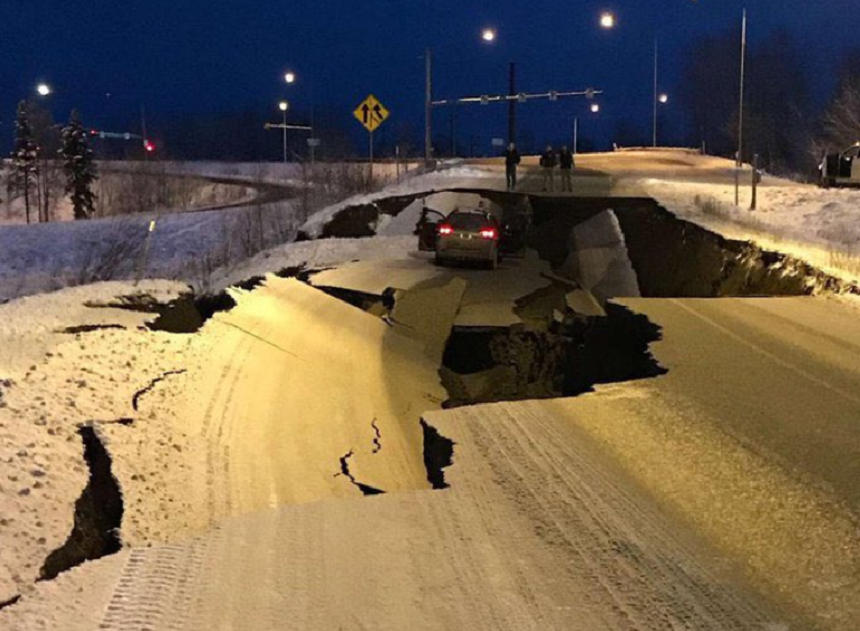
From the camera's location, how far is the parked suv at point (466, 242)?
2323cm

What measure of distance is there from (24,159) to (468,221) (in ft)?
302

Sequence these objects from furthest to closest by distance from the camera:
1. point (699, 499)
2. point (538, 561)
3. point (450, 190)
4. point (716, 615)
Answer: point (450, 190)
point (699, 499)
point (538, 561)
point (716, 615)

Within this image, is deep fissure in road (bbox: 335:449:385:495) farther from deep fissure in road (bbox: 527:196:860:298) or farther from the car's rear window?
the car's rear window

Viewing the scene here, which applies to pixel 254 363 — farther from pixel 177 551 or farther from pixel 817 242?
pixel 817 242

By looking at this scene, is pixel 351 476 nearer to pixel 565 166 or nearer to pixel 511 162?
pixel 511 162

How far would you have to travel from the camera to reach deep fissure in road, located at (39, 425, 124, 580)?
5422 millimetres

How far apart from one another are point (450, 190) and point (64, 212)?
286 feet

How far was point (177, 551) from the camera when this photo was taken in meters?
5.48

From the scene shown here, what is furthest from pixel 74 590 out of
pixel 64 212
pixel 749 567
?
pixel 64 212

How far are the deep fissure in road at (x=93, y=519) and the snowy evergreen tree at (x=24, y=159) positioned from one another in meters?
103

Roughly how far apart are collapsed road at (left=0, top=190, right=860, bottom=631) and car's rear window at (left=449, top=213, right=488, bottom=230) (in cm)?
917

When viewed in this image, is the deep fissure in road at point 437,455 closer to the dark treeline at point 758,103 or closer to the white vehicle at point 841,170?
the white vehicle at point 841,170

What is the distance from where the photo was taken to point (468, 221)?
939 inches

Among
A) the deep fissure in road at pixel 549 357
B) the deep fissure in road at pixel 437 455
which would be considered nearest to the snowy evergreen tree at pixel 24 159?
the deep fissure in road at pixel 549 357
